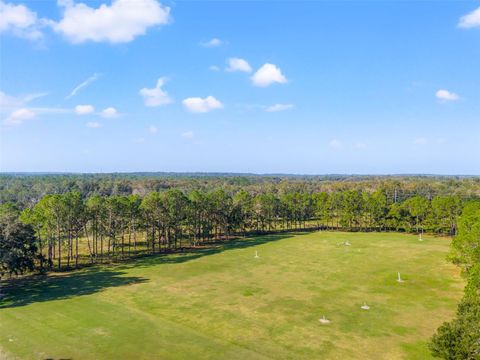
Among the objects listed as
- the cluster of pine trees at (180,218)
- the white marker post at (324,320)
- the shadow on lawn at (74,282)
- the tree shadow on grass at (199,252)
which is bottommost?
the tree shadow on grass at (199,252)

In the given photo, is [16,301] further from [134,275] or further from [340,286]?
[340,286]

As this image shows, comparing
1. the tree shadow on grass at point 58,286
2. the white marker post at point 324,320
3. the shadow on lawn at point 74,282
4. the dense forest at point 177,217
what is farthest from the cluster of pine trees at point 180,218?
the white marker post at point 324,320

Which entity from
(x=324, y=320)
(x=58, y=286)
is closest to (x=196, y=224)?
(x=58, y=286)

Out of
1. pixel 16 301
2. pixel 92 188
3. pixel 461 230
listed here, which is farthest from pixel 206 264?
pixel 92 188

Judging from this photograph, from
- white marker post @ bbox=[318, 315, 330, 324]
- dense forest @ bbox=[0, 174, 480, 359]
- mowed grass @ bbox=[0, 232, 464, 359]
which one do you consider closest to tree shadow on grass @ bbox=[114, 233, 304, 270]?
mowed grass @ bbox=[0, 232, 464, 359]

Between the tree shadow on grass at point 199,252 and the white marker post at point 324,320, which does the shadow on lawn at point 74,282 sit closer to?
the tree shadow on grass at point 199,252

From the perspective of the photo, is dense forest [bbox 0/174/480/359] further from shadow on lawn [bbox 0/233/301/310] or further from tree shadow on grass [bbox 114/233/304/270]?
tree shadow on grass [bbox 114/233/304/270]

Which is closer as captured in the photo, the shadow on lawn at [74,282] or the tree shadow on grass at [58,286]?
the tree shadow on grass at [58,286]

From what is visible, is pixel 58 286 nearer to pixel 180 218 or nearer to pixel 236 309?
pixel 236 309
